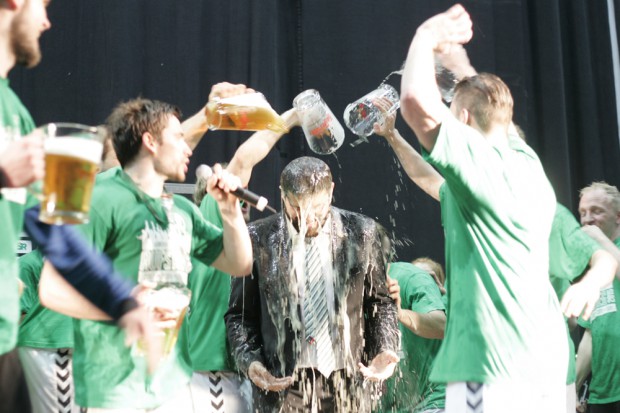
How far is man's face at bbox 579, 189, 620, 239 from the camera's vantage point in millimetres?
3928

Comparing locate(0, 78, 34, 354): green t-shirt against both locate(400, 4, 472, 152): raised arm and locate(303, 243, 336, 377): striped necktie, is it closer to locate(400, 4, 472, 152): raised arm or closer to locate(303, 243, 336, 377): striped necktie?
locate(400, 4, 472, 152): raised arm

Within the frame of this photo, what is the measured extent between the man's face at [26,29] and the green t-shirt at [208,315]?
1.28 metres

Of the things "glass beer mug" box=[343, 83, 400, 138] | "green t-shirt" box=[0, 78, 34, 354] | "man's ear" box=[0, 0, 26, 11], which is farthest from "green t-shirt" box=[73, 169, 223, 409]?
"glass beer mug" box=[343, 83, 400, 138]

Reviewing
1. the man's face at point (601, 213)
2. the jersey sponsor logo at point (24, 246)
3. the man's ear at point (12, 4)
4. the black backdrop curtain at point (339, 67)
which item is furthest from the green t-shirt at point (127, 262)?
the man's face at point (601, 213)

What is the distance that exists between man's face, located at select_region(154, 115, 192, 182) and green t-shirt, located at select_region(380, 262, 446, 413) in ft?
4.40

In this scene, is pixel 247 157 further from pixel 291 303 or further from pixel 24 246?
pixel 24 246

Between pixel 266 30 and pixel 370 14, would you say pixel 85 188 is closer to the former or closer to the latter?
pixel 266 30

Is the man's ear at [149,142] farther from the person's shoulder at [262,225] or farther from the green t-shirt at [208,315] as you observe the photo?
the person's shoulder at [262,225]

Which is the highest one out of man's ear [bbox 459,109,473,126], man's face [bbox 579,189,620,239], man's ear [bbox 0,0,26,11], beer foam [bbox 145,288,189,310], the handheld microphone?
man's ear [bbox 0,0,26,11]

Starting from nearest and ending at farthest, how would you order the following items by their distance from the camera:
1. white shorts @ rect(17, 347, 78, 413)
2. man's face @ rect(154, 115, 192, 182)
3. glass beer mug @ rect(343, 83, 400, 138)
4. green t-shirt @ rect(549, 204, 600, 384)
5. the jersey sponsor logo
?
man's face @ rect(154, 115, 192, 182)
green t-shirt @ rect(549, 204, 600, 384)
white shorts @ rect(17, 347, 78, 413)
glass beer mug @ rect(343, 83, 400, 138)
the jersey sponsor logo

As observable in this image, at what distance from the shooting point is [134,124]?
2.44m

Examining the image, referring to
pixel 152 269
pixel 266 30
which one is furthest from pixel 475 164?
pixel 266 30

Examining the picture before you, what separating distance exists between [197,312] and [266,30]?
1793mm

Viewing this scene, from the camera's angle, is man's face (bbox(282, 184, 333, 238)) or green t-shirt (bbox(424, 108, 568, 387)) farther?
man's face (bbox(282, 184, 333, 238))
